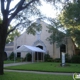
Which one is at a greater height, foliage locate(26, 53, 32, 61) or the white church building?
the white church building

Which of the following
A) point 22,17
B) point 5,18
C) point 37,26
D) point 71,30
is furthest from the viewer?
point 71,30

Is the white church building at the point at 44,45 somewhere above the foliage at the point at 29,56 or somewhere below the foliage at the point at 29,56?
above

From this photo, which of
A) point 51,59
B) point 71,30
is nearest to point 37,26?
point 71,30

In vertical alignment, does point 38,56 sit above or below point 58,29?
below

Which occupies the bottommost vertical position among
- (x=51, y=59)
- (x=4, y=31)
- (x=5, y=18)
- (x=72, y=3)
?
(x=51, y=59)

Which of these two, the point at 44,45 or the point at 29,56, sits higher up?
the point at 44,45

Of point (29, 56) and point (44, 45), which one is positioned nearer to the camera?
point (29, 56)

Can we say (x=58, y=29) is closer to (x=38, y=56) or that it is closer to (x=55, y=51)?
(x=55, y=51)

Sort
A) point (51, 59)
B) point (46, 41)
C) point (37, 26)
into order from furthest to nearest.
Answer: point (46, 41)
point (51, 59)
point (37, 26)

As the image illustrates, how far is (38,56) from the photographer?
A: 154ft

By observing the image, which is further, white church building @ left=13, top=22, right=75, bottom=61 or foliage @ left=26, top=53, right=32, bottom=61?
foliage @ left=26, top=53, right=32, bottom=61

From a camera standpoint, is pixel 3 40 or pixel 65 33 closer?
pixel 3 40

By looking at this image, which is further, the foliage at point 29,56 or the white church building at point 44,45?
the foliage at point 29,56

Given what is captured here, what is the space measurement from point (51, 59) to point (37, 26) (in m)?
24.3
